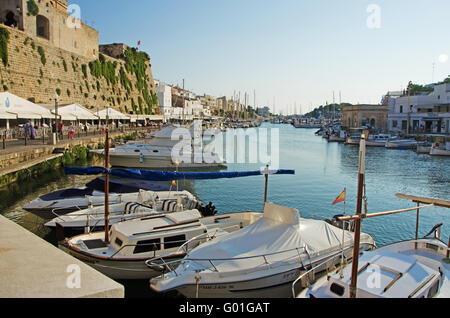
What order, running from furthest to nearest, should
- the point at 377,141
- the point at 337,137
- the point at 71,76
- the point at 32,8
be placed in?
the point at 337,137 < the point at 377,141 < the point at 71,76 < the point at 32,8

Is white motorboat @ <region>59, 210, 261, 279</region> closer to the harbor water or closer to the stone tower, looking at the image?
the harbor water

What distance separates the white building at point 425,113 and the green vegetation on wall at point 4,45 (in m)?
62.2

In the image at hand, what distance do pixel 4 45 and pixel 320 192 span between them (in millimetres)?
→ 31791

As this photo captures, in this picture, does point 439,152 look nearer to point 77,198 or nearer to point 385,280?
point 77,198

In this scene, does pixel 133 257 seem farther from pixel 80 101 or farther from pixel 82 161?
pixel 80 101

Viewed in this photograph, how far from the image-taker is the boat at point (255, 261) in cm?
825

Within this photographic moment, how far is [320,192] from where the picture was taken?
912 inches

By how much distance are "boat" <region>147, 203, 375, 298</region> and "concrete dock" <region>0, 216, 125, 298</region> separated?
15.6 ft

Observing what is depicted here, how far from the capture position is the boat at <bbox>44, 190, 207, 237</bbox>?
1265 cm

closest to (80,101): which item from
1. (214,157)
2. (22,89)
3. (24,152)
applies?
(22,89)

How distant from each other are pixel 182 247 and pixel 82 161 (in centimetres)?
2223

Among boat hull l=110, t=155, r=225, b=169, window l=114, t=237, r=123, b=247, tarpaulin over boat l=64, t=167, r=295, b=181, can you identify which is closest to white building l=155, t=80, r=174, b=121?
boat hull l=110, t=155, r=225, b=169

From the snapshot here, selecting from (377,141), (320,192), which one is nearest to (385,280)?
(320,192)

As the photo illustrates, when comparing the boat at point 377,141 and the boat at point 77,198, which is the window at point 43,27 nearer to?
the boat at point 77,198
